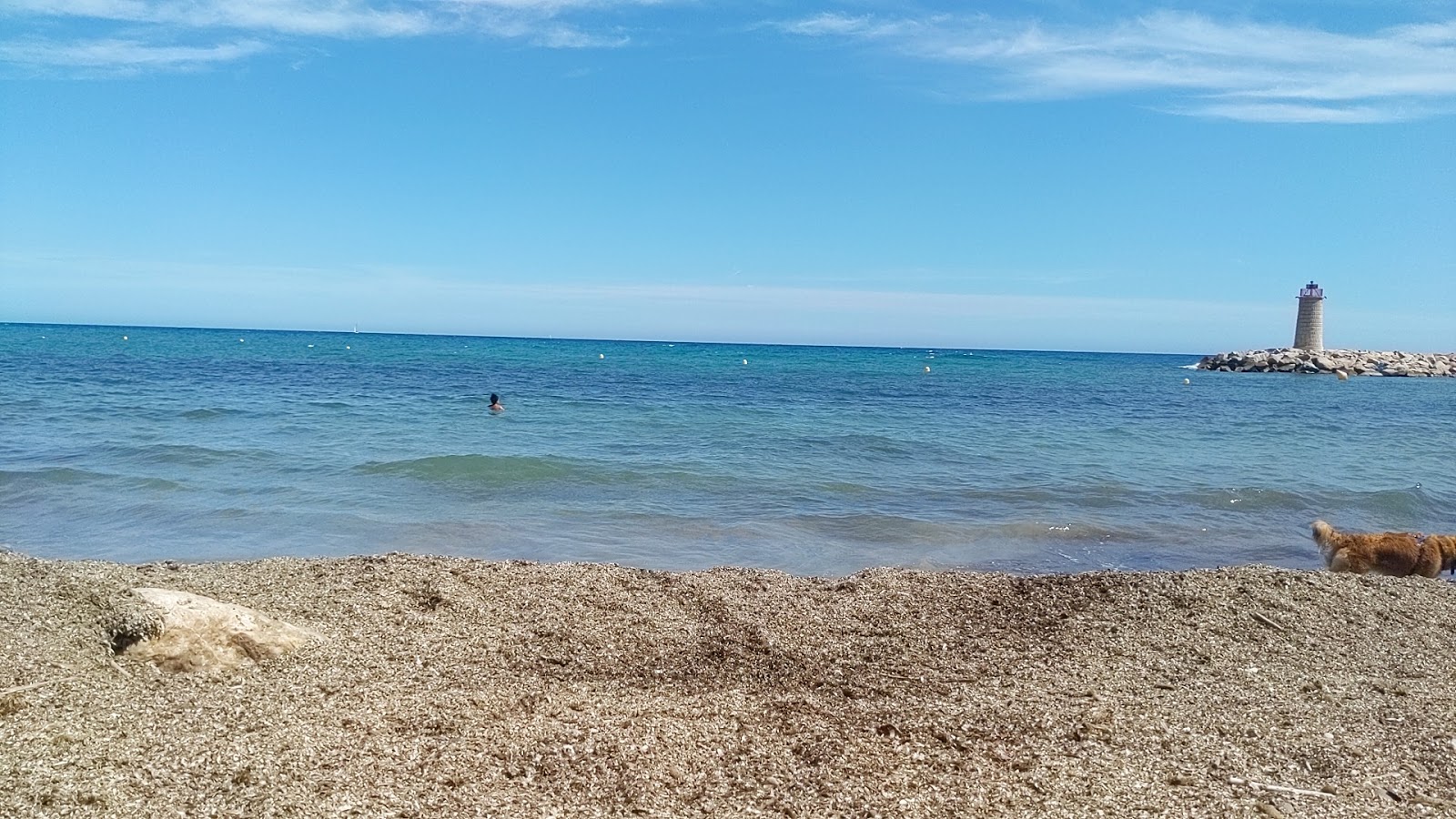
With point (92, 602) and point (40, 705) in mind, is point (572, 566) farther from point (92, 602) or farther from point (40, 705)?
point (40, 705)

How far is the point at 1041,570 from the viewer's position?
9.48 meters

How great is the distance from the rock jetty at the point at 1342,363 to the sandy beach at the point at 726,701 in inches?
2111

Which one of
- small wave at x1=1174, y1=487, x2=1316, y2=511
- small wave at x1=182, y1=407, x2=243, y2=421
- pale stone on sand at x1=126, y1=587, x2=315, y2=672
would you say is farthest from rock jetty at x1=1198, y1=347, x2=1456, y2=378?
pale stone on sand at x1=126, y1=587, x2=315, y2=672

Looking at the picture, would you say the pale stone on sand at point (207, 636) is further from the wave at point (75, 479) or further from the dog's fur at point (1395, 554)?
the dog's fur at point (1395, 554)

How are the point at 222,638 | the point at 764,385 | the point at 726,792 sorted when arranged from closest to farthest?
the point at 726,792 < the point at 222,638 < the point at 764,385

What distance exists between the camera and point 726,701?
5289 mm

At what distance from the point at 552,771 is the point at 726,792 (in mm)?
807

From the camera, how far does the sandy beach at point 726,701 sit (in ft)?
13.4

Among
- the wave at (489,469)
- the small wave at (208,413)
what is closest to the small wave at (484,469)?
the wave at (489,469)

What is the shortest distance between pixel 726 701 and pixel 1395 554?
727 centimetres

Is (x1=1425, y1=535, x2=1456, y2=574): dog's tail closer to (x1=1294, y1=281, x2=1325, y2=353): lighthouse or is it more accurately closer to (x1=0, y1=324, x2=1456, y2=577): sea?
(x1=0, y1=324, x2=1456, y2=577): sea

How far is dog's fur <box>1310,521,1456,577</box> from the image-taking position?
882cm

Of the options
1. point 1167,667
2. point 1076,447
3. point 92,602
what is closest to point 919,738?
point 1167,667

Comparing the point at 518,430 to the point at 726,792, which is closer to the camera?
the point at 726,792
